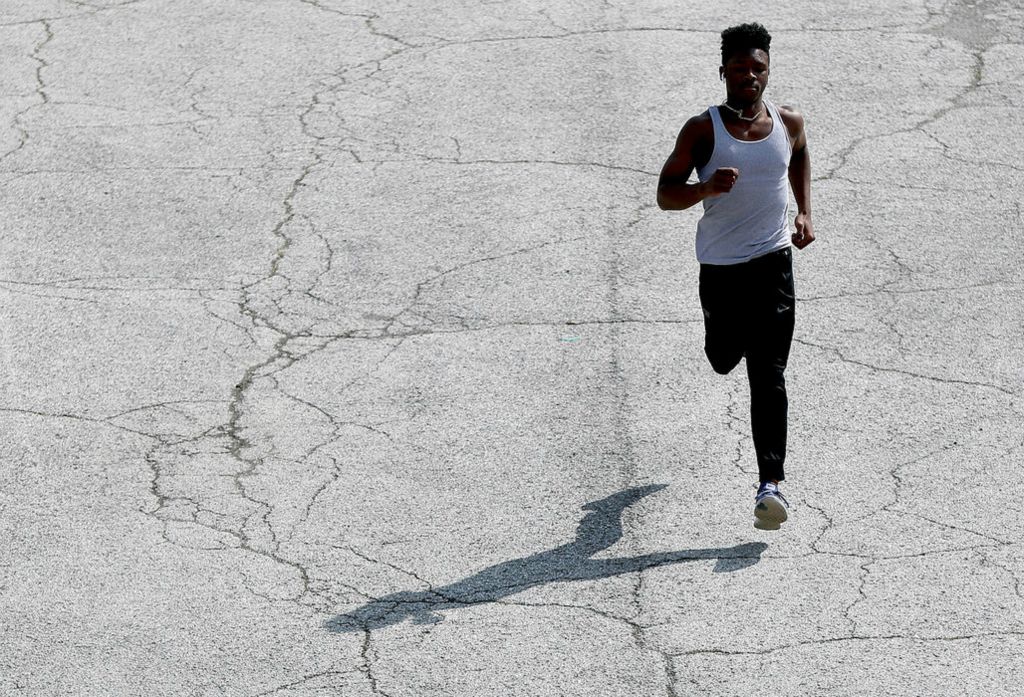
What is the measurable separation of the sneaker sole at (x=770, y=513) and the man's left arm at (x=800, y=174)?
3.63ft

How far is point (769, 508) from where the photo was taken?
5.89m

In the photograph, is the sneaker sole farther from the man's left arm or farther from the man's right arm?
the man's right arm

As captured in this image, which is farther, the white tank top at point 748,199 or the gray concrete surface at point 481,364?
the white tank top at point 748,199

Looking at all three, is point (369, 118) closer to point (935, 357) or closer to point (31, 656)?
point (935, 357)

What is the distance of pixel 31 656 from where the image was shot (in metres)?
5.35

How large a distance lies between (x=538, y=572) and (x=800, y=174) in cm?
214

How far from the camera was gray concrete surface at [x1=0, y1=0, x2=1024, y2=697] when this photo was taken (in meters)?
5.40

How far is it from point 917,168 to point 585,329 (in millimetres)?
3149

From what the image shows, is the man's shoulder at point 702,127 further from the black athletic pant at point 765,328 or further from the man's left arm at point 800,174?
the black athletic pant at point 765,328

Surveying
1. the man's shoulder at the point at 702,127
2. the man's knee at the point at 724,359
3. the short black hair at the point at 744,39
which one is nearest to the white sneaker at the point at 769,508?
the man's knee at the point at 724,359

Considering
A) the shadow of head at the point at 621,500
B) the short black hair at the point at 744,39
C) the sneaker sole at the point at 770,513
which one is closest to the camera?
the short black hair at the point at 744,39

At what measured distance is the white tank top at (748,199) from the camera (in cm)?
579

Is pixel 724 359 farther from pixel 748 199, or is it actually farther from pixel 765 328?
pixel 748 199

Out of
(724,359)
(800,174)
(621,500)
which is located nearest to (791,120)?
(800,174)
